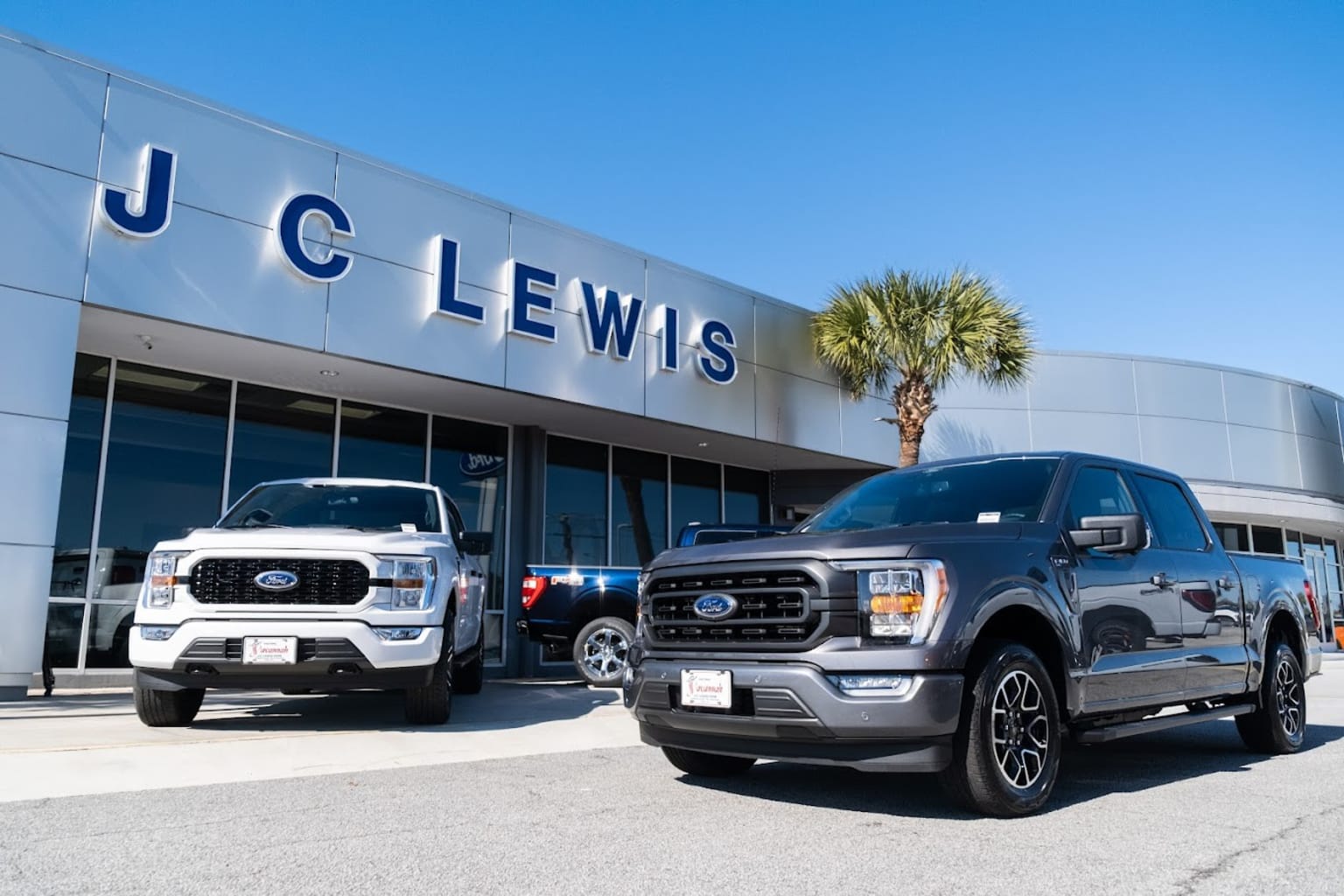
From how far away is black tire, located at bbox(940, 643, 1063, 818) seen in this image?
449 cm

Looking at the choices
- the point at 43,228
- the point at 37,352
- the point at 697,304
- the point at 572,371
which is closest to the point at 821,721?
the point at 37,352

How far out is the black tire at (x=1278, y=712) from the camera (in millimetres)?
6922

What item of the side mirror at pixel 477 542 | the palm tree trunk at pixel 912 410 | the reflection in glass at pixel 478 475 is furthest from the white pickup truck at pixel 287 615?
the palm tree trunk at pixel 912 410

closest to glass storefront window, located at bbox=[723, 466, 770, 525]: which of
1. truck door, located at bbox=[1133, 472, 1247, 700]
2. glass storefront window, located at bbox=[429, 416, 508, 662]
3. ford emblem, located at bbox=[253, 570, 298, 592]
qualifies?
glass storefront window, located at bbox=[429, 416, 508, 662]

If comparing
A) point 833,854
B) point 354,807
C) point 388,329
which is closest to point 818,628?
point 833,854

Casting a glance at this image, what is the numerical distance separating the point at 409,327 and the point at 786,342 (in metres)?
7.37

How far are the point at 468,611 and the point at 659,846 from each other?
5681 mm

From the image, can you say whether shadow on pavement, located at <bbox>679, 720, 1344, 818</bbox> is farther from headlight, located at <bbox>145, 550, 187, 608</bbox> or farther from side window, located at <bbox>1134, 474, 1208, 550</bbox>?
headlight, located at <bbox>145, 550, 187, 608</bbox>

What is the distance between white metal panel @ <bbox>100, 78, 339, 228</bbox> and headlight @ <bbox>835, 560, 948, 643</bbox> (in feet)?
29.9

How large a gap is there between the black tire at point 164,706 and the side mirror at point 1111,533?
6.14 m

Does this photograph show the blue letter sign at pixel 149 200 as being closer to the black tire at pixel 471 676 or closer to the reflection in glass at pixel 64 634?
the reflection in glass at pixel 64 634

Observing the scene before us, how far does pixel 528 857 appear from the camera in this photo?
3.85 meters

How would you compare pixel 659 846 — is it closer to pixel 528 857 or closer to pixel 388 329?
pixel 528 857

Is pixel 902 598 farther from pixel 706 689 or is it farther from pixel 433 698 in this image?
pixel 433 698
